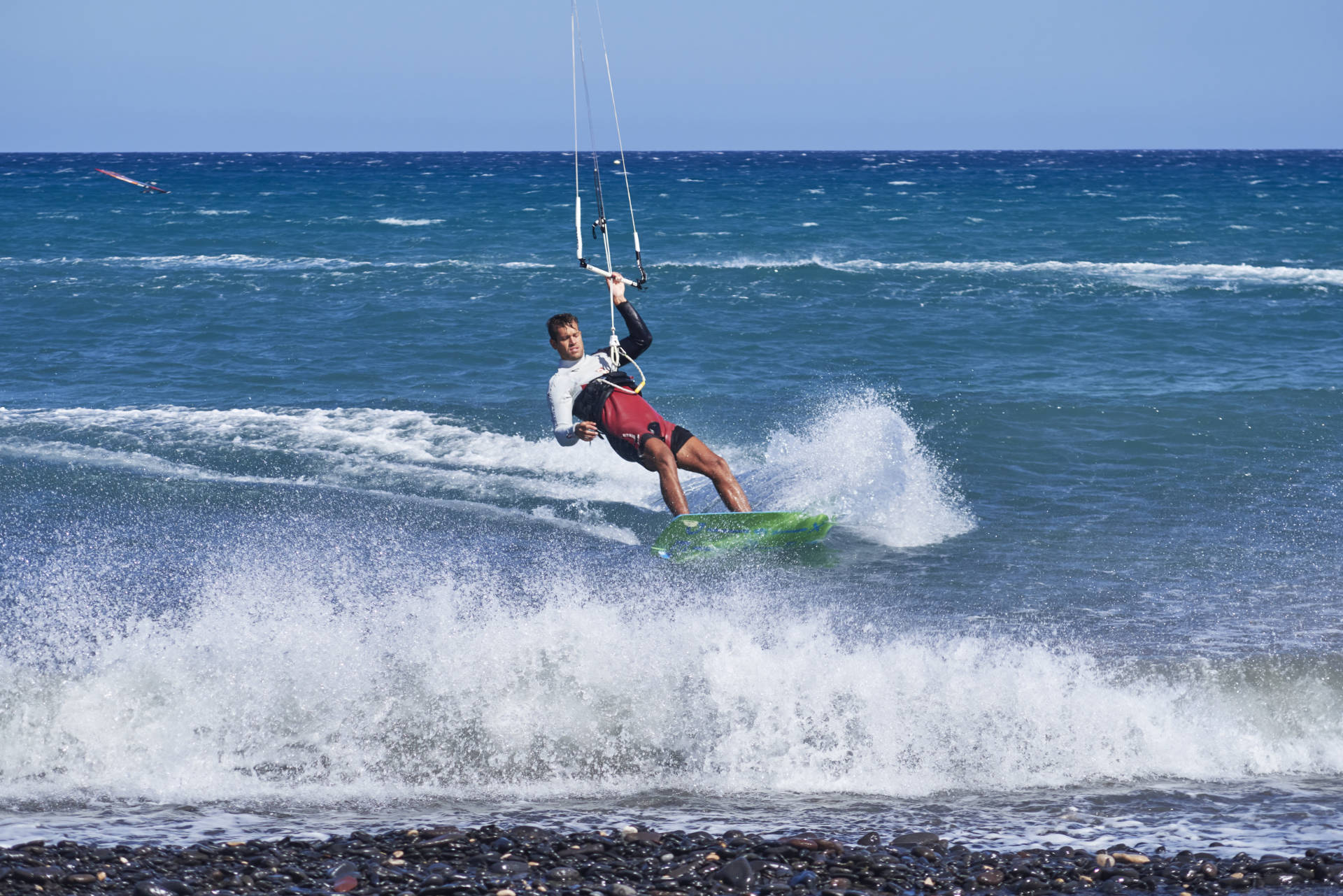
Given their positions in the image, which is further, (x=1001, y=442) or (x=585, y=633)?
(x=1001, y=442)

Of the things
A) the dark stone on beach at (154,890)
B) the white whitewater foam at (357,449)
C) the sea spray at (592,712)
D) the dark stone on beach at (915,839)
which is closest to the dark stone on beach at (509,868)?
the dark stone on beach at (154,890)

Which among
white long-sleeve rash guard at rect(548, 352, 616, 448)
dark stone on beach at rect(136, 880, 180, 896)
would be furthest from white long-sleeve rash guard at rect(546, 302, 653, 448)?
dark stone on beach at rect(136, 880, 180, 896)

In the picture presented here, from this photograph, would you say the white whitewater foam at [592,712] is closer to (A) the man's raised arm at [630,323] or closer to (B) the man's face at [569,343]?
(B) the man's face at [569,343]

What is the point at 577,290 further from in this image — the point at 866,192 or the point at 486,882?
the point at 866,192

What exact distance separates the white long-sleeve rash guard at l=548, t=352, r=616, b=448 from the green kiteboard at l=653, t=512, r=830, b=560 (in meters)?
1.17

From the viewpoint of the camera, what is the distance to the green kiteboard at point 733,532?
999cm

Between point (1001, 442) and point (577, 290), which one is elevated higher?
point (577, 290)

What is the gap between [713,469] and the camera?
33.2 ft

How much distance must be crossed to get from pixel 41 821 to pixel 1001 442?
10.9 m

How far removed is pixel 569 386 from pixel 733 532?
1854mm

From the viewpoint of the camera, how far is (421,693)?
7527 mm

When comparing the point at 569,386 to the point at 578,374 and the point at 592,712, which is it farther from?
the point at 592,712

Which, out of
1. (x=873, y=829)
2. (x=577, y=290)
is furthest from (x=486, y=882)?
(x=577, y=290)

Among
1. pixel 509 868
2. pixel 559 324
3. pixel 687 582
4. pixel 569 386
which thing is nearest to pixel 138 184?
pixel 559 324
